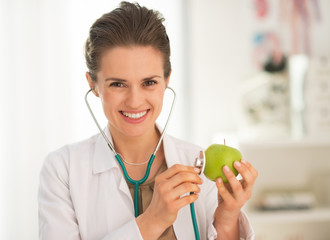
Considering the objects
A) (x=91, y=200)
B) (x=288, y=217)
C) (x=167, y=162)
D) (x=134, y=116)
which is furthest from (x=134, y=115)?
(x=288, y=217)

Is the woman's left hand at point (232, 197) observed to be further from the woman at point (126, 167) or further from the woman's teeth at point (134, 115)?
the woman's teeth at point (134, 115)

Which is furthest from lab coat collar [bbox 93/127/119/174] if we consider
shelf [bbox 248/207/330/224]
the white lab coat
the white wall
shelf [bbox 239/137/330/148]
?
the white wall

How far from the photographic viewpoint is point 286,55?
2.80m

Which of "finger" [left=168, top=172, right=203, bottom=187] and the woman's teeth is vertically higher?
the woman's teeth

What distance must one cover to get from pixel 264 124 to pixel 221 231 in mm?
1384

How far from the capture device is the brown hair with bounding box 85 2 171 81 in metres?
1.35

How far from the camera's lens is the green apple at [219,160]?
1.26 m

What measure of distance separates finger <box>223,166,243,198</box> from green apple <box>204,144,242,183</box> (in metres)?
0.03

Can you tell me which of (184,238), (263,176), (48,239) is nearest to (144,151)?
(184,238)

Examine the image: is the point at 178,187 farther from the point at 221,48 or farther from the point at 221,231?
the point at 221,48

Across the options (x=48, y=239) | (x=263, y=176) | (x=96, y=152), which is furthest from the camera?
(x=263, y=176)

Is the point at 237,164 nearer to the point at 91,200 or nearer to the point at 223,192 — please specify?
the point at 223,192

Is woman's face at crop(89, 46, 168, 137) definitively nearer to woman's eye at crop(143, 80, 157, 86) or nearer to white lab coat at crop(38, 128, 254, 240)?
woman's eye at crop(143, 80, 157, 86)

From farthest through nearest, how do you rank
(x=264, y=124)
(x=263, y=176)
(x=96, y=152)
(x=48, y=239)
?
(x=263, y=176)
(x=264, y=124)
(x=96, y=152)
(x=48, y=239)
